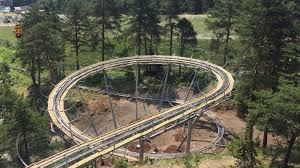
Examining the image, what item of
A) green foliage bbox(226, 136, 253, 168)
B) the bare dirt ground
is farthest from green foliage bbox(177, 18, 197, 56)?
green foliage bbox(226, 136, 253, 168)

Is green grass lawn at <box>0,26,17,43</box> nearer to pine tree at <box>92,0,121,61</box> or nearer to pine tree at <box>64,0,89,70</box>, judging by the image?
pine tree at <box>64,0,89,70</box>

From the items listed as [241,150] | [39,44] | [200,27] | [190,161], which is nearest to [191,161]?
[190,161]

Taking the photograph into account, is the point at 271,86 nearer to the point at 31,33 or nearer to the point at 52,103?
the point at 52,103

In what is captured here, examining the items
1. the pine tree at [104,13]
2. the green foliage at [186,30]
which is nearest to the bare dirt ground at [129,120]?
the green foliage at [186,30]

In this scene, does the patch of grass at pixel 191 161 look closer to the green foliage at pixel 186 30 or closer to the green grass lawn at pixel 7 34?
the green foliage at pixel 186 30

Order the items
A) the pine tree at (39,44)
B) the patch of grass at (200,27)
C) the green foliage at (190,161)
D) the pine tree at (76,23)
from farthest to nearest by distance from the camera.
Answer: the patch of grass at (200,27) < the pine tree at (76,23) < the pine tree at (39,44) < the green foliage at (190,161)

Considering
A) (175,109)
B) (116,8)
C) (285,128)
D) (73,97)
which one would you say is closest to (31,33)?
(73,97)
